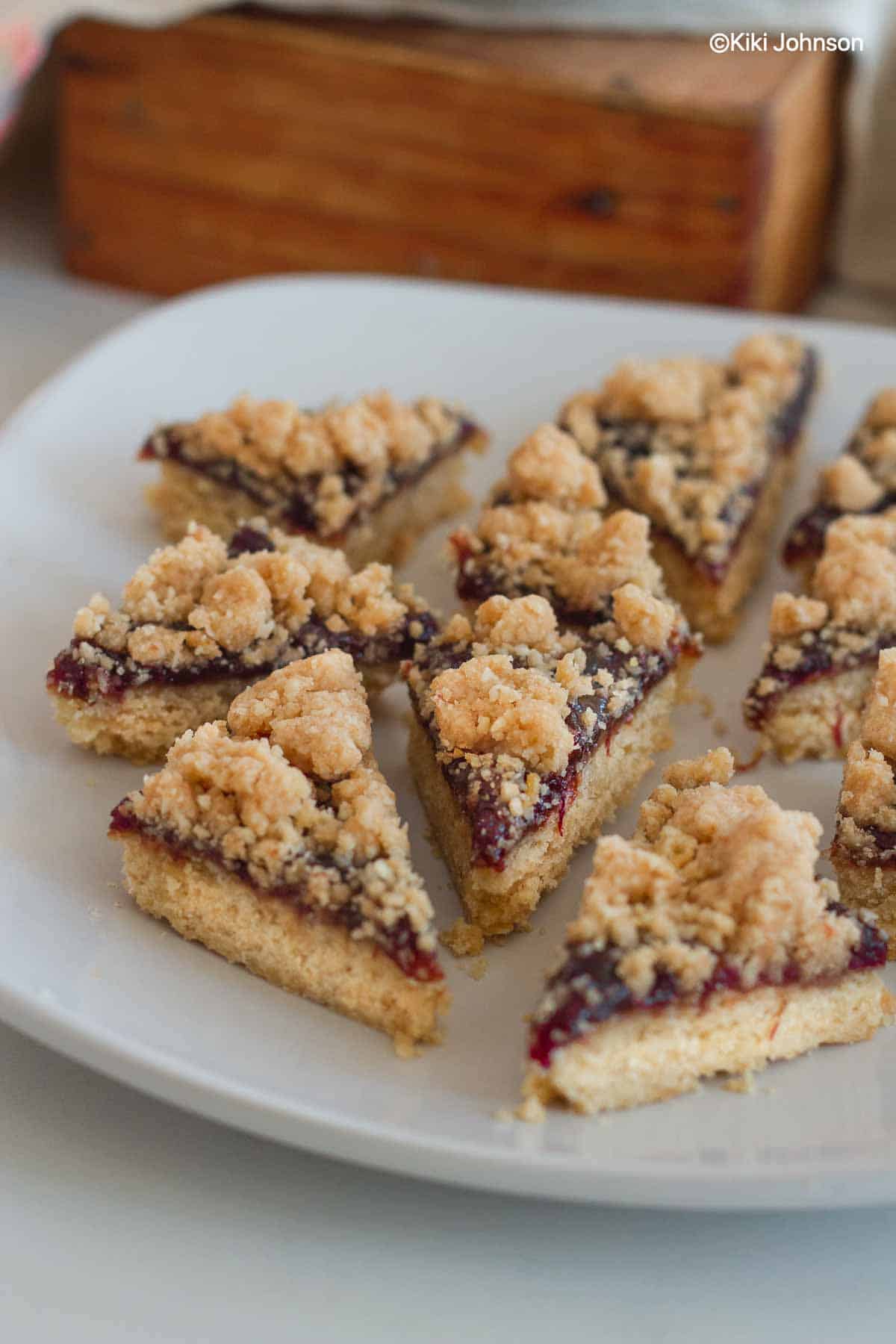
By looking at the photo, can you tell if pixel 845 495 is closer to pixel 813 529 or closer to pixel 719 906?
pixel 813 529

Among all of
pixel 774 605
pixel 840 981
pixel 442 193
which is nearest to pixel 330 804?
pixel 840 981

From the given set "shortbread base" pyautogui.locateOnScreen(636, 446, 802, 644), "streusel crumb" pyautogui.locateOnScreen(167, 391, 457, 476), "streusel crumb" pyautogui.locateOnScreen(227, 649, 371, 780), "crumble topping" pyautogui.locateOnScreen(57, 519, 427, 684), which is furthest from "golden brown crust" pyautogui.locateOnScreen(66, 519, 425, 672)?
"shortbread base" pyautogui.locateOnScreen(636, 446, 802, 644)

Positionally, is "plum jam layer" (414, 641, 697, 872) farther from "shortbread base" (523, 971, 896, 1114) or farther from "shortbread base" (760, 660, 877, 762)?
"shortbread base" (523, 971, 896, 1114)

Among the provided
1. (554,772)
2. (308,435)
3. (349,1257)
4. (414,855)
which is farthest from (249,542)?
(349,1257)

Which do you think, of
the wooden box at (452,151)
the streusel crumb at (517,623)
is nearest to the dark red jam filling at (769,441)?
the streusel crumb at (517,623)

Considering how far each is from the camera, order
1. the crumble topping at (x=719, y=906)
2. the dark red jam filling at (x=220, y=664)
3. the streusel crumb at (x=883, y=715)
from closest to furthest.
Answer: the crumble topping at (x=719, y=906) < the streusel crumb at (x=883, y=715) < the dark red jam filling at (x=220, y=664)

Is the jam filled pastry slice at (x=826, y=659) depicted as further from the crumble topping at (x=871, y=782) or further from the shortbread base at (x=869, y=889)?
the shortbread base at (x=869, y=889)
